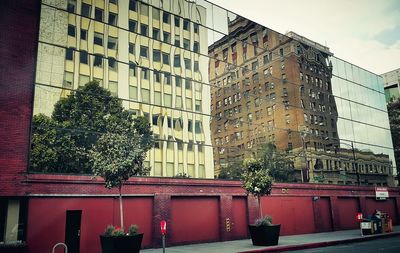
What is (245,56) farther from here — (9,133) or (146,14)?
(9,133)

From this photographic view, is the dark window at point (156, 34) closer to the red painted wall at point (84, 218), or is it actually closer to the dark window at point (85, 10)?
the dark window at point (85, 10)

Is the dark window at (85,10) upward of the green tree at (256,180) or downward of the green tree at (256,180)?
upward

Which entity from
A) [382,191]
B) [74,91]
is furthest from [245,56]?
[382,191]

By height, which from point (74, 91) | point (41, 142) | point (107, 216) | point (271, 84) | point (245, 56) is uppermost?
point (245, 56)

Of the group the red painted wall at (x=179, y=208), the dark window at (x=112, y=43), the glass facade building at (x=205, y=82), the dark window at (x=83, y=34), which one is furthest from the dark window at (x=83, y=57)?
the red painted wall at (x=179, y=208)

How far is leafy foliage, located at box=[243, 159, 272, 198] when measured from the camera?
17.7 m

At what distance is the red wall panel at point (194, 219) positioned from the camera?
18320mm

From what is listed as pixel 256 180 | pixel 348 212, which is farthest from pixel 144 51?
pixel 348 212

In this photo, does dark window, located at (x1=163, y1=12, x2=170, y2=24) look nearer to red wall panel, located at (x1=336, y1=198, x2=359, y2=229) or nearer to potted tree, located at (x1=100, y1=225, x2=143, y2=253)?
potted tree, located at (x1=100, y1=225, x2=143, y2=253)

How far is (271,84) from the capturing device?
27.0 metres

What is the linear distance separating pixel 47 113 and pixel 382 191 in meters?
28.5

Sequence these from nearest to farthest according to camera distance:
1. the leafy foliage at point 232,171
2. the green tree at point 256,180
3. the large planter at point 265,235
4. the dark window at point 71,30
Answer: the large planter at point 265,235
the green tree at point 256,180
the dark window at point 71,30
the leafy foliage at point 232,171

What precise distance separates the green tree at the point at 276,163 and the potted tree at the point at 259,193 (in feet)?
21.8

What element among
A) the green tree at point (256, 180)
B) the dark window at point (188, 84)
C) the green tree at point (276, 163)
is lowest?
the green tree at point (256, 180)
